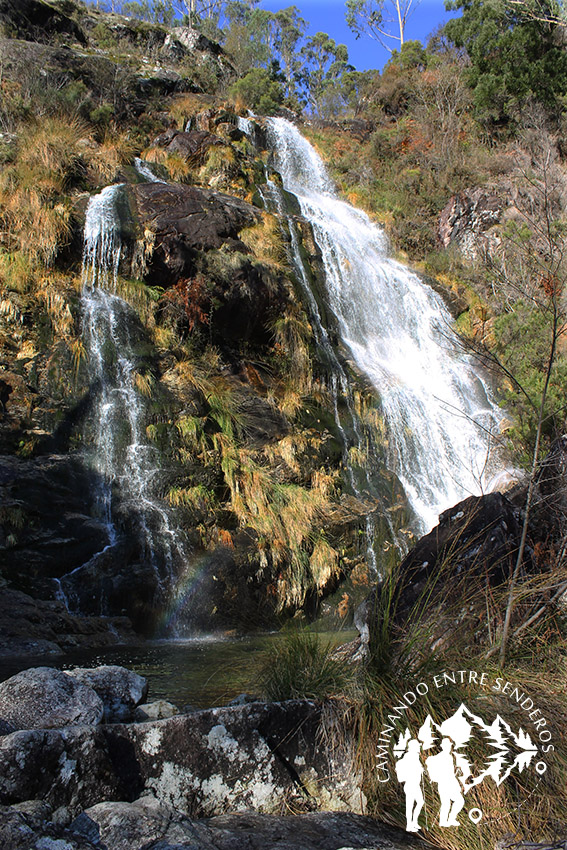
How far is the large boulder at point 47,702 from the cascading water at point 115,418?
12.7 ft

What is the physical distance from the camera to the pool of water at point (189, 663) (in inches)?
141

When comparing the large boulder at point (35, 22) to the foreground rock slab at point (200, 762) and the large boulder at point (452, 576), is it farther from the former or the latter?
the foreground rock slab at point (200, 762)

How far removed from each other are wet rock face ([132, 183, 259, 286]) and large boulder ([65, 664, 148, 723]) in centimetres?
760

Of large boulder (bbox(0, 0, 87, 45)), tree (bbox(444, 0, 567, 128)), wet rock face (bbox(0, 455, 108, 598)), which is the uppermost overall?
large boulder (bbox(0, 0, 87, 45))

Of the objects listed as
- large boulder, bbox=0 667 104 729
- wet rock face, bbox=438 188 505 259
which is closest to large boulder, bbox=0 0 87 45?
wet rock face, bbox=438 188 505 259

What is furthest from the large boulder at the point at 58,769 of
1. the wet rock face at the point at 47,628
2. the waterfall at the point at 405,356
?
the waterfall at the point at 405,356

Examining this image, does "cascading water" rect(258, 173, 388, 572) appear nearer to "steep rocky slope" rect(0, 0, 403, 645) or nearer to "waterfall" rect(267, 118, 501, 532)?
"steep rocky slope" rect(0, 0, 403, 645)

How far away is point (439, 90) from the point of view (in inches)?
828

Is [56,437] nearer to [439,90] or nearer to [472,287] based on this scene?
[472,287]

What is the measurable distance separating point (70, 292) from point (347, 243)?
8284 millimetres

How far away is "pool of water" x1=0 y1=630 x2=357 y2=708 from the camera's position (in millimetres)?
3576

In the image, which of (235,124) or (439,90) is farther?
(439,90)

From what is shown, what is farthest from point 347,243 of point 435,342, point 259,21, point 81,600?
point 259,21

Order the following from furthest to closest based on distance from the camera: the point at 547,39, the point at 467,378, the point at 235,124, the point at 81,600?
1. the point at 547,39
2. the point at 235,124
3. the point at 467,378
4. the point at 81,600
